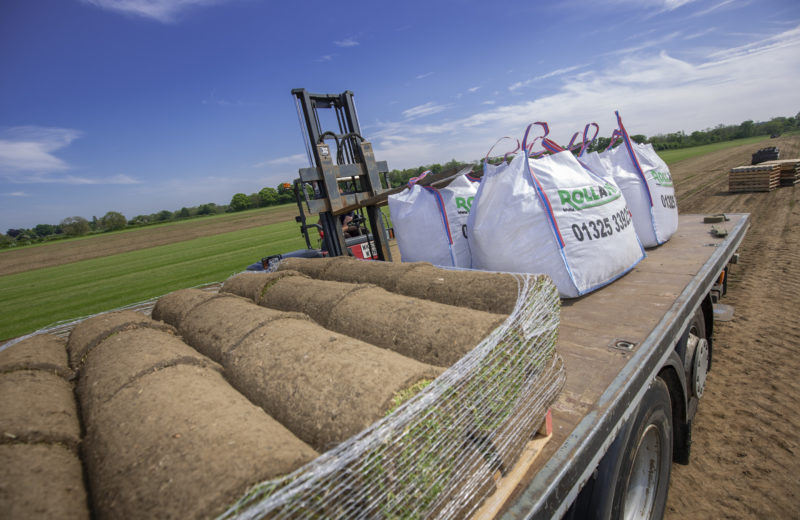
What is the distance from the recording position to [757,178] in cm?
1546

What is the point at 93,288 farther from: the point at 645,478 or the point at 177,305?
the point at 645,478

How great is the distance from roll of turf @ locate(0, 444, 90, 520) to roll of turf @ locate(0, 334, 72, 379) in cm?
82

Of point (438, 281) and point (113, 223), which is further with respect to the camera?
point (113, 223)

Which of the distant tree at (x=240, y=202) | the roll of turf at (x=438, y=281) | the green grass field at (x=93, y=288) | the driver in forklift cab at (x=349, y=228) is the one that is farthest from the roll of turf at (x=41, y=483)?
the distant tree at (x=240, y=202)

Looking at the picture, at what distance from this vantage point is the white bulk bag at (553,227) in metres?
2.83

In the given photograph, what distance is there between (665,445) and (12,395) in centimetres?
328

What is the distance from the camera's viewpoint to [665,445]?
88.0 inches

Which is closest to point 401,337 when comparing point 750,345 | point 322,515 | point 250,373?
point 250,373

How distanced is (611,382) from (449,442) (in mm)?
989

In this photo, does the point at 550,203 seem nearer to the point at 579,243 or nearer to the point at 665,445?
the point at 579,243

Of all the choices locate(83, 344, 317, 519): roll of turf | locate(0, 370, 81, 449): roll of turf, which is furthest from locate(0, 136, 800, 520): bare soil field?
locate(0, 370, 81, 449): roll of turf

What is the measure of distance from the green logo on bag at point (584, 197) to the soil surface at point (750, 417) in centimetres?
212

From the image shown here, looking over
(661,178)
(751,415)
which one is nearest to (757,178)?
(661,178)

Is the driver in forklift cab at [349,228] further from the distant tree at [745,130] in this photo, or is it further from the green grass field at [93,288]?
the distant tree at [745,130]
